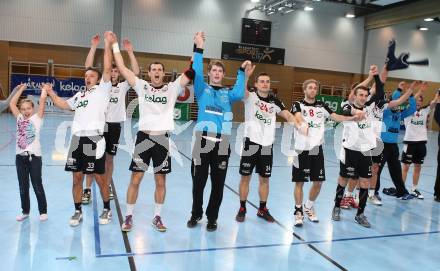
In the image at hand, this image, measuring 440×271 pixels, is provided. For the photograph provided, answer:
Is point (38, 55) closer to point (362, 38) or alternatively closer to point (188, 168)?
point (188, 168)

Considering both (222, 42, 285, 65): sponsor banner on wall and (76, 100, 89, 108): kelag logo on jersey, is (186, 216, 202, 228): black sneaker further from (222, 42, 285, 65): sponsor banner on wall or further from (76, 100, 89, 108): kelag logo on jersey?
(222, 42, 285, 65): sponsor banner on wall

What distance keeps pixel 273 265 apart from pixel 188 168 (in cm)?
487

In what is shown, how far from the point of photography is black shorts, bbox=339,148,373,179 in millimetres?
5441

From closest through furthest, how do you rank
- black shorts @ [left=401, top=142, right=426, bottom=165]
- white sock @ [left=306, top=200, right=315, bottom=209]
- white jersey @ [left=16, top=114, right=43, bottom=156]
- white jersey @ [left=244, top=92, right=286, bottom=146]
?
white jersey @ [left=16, top=114, right=43, bottom=156] < white jersey @ [left=244, top=92, right=286, bottom=146] < white sock @ [left=306, top=200, right=315, bottom=209] < black shorts @ [left=401, top=142, right=426, bottom=165]

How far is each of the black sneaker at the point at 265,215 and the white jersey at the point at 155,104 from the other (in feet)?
6.05

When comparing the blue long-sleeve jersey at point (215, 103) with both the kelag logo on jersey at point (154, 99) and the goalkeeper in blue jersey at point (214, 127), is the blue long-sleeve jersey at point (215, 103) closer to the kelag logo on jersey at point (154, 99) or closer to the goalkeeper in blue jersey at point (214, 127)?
the goalkeeper in blue jersey at point (214, 127)

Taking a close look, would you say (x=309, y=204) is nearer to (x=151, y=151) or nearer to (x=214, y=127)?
(x=214, y=127)

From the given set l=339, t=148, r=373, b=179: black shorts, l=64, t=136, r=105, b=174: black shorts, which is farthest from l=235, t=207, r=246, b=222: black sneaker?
l=64, t=136, r=105, b=174: black shorts

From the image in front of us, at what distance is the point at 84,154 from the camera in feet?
15.1

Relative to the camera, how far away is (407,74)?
84.5 ft

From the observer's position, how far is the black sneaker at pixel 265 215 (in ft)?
Result: 17.7

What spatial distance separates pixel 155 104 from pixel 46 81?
14889 millimetres

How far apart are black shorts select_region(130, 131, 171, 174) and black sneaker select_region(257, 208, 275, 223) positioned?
1621mm

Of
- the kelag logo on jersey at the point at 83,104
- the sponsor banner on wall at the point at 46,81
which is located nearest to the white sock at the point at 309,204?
the kelag logo on jersey at the point at 83,104
